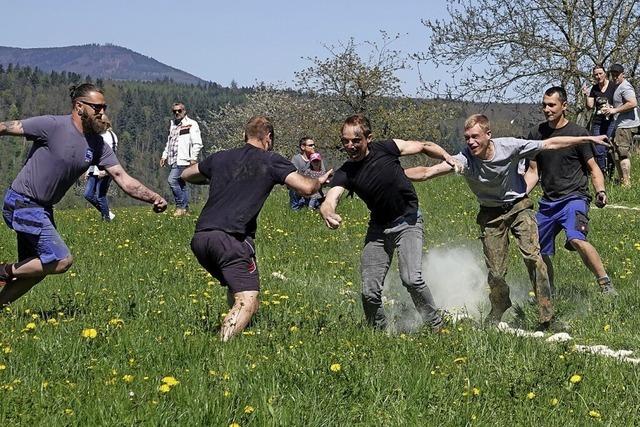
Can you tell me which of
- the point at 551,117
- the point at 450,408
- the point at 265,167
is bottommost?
the point at 450,408

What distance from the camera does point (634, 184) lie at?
17797 millimetres

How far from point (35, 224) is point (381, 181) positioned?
2.93m

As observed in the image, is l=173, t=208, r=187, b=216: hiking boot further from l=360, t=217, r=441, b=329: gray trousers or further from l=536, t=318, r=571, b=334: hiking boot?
l=536, t=318, r=571, b=334: hiking boot

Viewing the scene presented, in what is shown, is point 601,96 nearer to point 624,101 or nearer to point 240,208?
point 624,101

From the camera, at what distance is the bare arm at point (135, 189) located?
730cm

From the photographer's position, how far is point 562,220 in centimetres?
918

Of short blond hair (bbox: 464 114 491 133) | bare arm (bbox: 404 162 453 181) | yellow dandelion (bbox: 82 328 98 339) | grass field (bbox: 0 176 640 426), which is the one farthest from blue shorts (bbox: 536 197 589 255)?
yellow dandelion (bbox: 82 328 98 339)

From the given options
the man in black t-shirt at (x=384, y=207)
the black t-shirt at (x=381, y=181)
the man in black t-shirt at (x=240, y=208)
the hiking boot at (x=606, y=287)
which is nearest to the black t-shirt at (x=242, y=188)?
the man in black t-shirt at (x=240, y=208)

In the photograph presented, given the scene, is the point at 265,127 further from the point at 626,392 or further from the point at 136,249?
the point at 136,249

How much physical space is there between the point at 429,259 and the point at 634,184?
7642mm

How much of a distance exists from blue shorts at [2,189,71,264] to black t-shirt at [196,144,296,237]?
4.37 ft

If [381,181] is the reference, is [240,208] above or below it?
below

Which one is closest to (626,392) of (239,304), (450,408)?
(450,408)

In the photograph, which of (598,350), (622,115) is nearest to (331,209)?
(598,350)
